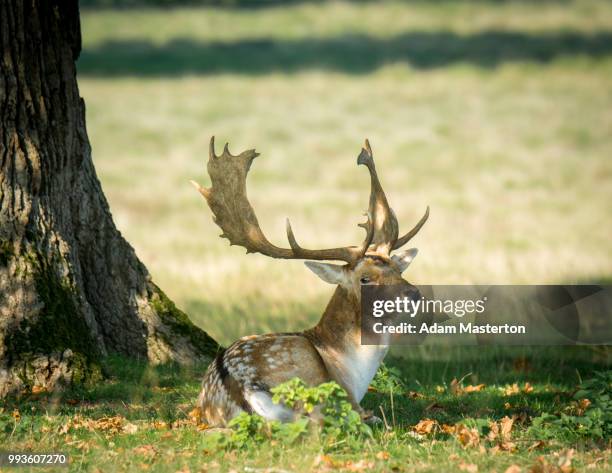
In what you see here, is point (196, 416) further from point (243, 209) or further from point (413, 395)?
point (413, 395)

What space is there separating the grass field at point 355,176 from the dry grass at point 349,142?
116mm

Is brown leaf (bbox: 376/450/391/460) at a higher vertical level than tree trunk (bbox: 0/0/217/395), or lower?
lower

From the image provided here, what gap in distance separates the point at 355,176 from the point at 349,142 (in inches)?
201

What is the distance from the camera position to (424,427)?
9797 mm

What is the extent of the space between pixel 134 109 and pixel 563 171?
1777 centimetres

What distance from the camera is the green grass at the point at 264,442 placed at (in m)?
8.64

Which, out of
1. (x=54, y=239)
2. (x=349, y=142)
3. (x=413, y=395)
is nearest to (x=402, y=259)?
(x=413, y=395)

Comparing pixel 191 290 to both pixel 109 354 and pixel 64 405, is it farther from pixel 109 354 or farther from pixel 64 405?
pixel 64 405

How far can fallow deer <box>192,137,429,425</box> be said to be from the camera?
9344mm

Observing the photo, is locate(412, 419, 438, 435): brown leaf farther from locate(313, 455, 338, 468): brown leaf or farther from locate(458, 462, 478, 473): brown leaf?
locate(313, 455, 338, 468): brown leaf

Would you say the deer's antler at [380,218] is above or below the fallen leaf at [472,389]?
above

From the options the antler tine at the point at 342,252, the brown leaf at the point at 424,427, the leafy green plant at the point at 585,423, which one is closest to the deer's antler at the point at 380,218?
the antler tine at the point at 342,252

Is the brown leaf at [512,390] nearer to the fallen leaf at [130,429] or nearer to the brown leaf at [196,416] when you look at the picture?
the brown leaf at [196,416]

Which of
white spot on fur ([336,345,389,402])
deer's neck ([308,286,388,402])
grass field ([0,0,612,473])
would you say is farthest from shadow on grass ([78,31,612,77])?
white spot on fur ([336,345,389,402])
